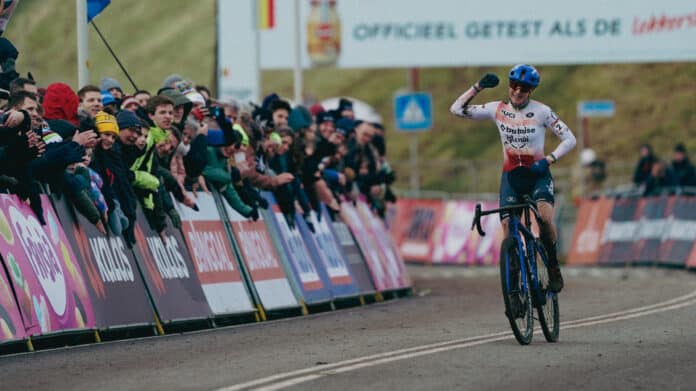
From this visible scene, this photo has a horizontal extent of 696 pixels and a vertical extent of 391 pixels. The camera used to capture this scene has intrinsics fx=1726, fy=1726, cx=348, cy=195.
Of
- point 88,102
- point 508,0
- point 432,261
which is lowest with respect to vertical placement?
point 432,261

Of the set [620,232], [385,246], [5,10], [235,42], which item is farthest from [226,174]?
[235,42]

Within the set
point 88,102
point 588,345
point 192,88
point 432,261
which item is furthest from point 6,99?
point 432,261

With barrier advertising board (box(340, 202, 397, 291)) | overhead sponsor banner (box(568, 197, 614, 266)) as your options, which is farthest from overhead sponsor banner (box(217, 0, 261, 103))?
barrier advertising board (box(340, 202, 397, 291))

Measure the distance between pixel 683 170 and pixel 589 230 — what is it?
2.56 m

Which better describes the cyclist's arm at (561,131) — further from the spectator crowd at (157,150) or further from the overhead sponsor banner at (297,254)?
the overhead sponsor banner at (297,254)

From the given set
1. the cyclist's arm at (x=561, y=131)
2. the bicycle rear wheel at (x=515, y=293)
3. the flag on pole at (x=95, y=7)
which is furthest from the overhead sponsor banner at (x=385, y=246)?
the bicycle rear wheel at (x=515, y=293)

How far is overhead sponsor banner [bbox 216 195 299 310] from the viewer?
18.9 metres

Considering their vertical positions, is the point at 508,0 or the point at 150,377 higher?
the point at 508,0

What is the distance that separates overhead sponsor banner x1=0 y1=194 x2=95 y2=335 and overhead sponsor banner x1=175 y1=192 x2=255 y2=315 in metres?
2.58

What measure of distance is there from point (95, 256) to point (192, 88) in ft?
13.4

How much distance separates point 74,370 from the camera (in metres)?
12.5

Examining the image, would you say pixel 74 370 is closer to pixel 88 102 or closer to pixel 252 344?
pixel 252 344

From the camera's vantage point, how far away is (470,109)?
50.4 ft

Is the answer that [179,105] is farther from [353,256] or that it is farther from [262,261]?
[353,256]
